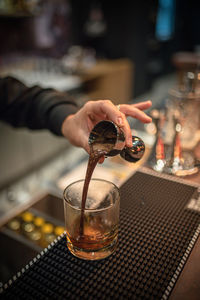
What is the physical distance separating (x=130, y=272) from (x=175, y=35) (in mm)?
10033

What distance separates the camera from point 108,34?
582 cm

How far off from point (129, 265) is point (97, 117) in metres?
0.55

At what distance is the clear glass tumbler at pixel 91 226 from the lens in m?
0.70

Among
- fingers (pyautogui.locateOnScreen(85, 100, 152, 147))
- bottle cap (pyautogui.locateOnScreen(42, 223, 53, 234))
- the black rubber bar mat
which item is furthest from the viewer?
bottle cap (pyautogui.locateOnScreen(42, 223, 53, 234))

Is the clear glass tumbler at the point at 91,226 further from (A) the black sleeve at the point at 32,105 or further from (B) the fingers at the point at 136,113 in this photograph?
(A) the black sleeve at the point at 32,105

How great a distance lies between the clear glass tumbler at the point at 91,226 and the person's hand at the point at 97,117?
21 centimetres

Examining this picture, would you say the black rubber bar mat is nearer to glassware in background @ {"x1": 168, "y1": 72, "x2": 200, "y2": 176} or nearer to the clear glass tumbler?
the clear glass tumbler

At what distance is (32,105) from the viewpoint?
1.45 metres

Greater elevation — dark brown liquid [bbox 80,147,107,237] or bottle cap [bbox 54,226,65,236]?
dark brown liquid [bbox 80,147,107,237]

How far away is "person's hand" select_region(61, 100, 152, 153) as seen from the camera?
88 centimetres

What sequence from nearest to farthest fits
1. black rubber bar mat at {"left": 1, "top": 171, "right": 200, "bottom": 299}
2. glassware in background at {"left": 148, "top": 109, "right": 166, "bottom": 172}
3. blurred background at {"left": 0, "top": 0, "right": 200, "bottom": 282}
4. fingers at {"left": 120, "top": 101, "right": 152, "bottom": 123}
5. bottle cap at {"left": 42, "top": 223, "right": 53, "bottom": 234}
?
black rubber bar mat at {"left": 1, "top": 171, "right": 200, "bottom": 299} → fingers at {"left": 120, "top": 101, "right": 152, "bottom": 123} → glassware in background at {"left": 148, "top": 109, "right": 166, "bottom": 172} → blurred background at {"left": 0, "top": 0, "right": 200, "bottom": 282} → bottle cap at {"left": 42, "top": 223, "right": 53, "bottom": 234}

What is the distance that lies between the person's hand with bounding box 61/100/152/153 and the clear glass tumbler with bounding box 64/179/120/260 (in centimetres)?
21

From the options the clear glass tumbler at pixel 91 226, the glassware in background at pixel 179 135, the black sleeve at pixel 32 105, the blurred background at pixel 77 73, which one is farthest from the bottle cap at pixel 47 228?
the clear glass tumbler at pixel 91 226

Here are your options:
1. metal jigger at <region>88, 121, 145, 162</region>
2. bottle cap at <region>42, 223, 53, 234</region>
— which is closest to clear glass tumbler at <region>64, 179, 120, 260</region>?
metal jigger at <region>88, 121, 145, 162</region>
